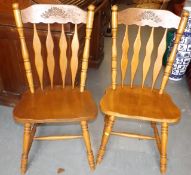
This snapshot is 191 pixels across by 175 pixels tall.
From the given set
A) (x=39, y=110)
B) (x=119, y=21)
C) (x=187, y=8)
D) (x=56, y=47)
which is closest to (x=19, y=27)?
(x=56, y=47)

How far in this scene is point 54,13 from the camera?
1.33 m

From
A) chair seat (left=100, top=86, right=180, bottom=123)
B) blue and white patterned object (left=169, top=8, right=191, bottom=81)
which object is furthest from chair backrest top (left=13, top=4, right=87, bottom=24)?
blue and white patterned object (left=169, top=8, right=191, bottom=81)

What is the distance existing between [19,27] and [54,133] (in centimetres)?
86

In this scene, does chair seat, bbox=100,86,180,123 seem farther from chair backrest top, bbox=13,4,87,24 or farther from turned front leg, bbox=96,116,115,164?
chair backrest top, bbox=13,4,87,24

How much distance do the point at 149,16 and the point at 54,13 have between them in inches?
22.7

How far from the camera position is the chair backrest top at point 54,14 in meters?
1.31

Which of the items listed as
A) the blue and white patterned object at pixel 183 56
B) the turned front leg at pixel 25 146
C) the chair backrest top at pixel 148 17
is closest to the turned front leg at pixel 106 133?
the turned front leg at pixel 25 146

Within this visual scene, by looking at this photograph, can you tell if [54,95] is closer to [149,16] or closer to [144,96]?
[144,96]

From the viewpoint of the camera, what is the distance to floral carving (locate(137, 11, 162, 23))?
4.48 ft

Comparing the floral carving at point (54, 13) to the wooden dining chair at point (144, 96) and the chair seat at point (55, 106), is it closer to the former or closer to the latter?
the wooden dining chair at point (144, 96)

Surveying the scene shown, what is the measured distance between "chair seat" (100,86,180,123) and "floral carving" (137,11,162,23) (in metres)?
0.45

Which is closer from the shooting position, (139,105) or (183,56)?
(139,105)

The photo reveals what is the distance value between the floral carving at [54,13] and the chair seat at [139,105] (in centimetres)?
56

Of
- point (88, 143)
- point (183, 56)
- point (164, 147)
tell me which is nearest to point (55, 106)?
point (88, 143)
